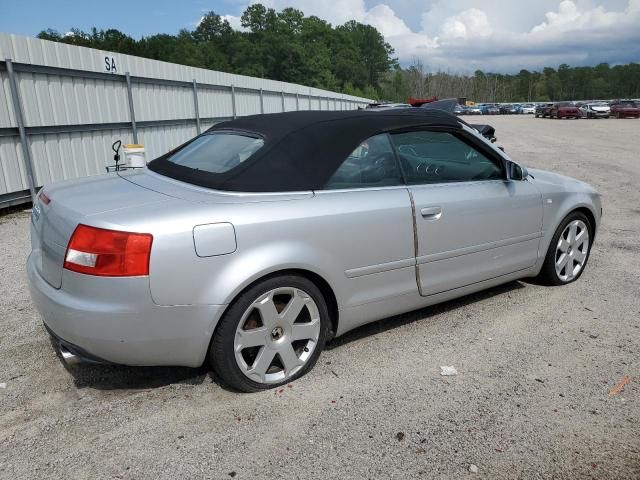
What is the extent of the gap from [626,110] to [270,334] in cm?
5324

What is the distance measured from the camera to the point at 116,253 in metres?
2.33

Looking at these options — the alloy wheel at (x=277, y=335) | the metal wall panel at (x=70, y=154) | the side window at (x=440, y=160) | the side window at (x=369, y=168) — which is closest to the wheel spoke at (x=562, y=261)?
the side window at (x=440, y=160)

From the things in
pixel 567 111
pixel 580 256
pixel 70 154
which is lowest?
pixel 580 256

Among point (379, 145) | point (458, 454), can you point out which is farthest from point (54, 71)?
point (458, 454)

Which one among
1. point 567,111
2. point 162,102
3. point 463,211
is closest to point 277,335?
point 463,211

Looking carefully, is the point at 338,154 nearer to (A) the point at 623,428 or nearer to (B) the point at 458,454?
(B) the point at 458,454

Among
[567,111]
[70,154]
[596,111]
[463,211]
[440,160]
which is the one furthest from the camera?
[567,111]

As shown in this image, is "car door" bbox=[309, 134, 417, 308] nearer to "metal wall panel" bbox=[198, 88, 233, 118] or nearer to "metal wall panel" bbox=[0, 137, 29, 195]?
"metal wall panel" bbox=[0, 137, 29, 195]

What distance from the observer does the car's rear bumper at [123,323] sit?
236 centimetres

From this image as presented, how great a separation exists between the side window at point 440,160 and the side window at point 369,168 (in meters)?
0.09

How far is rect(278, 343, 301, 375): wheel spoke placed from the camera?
2.83m

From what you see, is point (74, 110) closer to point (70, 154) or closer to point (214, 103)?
point (70, 154)

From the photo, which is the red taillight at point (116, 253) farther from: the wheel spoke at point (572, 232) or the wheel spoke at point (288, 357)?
the wheel spoke at point (572, 232)

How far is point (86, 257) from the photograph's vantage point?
2.38 m
